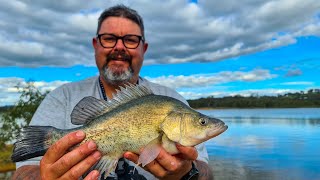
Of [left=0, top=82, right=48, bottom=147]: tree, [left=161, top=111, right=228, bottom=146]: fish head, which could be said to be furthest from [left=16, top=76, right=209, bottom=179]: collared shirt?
[left=0, top=82, right=48, bottom=147]: tree

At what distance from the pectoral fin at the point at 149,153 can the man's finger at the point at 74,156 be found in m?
0.49

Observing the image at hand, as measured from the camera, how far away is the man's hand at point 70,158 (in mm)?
3512

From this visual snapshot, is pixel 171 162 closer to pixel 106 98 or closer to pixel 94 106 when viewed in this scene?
pixel 94 106

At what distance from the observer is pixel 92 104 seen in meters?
3.85

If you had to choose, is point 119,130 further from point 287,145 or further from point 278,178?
point 287,145

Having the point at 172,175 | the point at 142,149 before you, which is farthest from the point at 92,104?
the point at 172,175

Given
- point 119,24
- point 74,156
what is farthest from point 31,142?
point 119,24

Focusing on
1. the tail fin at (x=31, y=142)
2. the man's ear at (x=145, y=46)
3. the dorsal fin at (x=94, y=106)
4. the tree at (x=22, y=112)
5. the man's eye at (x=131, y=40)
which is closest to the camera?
the tail fin at (x=31, y=142)

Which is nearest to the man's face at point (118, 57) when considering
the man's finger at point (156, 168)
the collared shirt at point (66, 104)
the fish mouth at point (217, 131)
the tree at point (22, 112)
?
the collared shirt at point (66, 104)

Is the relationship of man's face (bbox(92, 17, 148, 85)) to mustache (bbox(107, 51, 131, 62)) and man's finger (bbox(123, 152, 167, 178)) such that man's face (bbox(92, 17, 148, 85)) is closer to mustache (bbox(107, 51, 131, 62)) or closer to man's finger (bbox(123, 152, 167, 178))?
mustache (bbox(107, 51, 131, 62))

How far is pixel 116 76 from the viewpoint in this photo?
208 inches

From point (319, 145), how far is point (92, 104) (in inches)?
1538

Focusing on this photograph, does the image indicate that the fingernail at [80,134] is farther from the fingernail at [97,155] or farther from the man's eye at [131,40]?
the man's eye at [131,40]

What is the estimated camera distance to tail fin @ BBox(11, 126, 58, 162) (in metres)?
3.48
